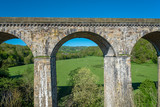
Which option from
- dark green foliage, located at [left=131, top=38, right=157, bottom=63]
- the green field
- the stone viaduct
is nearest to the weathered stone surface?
the stone viaduct

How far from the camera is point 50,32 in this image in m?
9.04

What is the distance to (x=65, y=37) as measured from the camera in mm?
9406

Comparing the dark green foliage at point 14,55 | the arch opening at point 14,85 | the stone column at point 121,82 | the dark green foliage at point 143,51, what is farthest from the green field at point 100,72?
the stone column at point 121,82

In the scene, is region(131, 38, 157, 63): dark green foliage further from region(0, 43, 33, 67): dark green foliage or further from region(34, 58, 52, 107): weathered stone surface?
region(34, 58, 52, 107): weathered stone surface

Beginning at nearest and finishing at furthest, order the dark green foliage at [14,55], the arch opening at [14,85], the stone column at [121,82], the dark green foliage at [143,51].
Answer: the stone column at [121,82] → the arch opening at [14,85] → the dark green foliage at [14,55] → the dark green foliage at [143,51]

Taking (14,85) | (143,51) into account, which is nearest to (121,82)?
(14,85)

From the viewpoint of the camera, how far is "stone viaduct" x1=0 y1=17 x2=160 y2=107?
350 inches

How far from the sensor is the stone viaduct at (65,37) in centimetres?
890

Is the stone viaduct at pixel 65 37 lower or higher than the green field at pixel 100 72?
higher

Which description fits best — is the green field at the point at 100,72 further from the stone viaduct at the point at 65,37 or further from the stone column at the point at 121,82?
the stone viaduct at the point at 65,37

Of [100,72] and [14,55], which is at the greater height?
[14,55]

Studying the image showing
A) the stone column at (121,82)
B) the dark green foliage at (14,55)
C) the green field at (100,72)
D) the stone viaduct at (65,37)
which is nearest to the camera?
the stone viaduct at (65,37)

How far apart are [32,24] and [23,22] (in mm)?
639

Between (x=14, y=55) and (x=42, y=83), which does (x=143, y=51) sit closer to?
(x=42, y=83)
